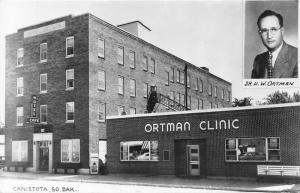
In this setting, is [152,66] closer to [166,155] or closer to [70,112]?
[70,112]

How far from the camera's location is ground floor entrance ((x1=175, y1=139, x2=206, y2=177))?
82.1 ft

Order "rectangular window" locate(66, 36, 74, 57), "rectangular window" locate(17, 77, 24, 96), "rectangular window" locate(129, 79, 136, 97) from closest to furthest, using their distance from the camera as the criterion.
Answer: "rectangular window" locate(66, 36, 74, 57)
"rectangular window" locate(17, 77, 24, 96)
"rectangular window" locate(129, 79, 136, 97)

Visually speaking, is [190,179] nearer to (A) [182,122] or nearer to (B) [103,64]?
(A) [182,122]

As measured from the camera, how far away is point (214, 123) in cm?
2439

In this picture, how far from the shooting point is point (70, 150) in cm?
3228

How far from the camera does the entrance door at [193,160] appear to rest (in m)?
25.3

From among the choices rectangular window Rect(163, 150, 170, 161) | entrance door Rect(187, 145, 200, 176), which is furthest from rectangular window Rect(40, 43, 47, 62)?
entrance door Rect(187, 145, 200, 176)

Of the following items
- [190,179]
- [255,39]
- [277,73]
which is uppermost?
[255,39]

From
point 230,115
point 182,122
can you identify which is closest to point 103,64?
point 182,122

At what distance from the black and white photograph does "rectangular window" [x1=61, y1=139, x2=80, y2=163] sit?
0.11m

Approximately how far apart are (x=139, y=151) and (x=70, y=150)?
295 inches

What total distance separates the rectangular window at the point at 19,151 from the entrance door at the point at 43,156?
154 centimetres

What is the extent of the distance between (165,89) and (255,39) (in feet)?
90.5

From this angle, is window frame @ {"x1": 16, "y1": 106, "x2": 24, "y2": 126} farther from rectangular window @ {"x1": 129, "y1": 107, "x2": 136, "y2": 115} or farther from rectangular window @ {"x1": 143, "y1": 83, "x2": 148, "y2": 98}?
rectangular window @ {"x1": 143, "y1": 83, "x2": 148, "y2": 98}
